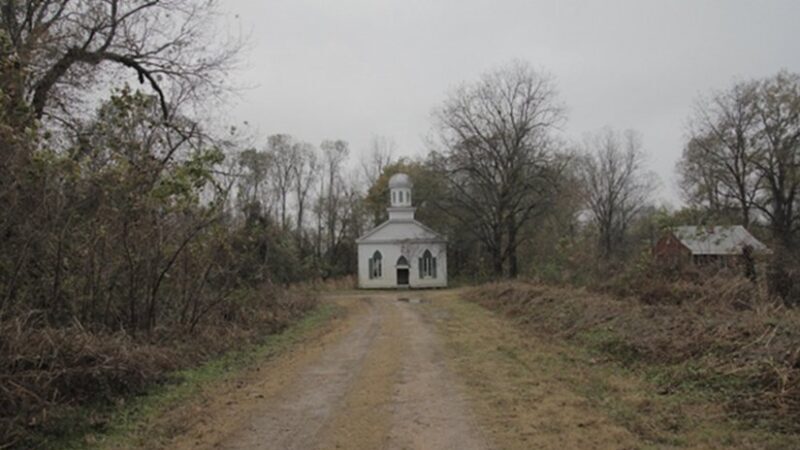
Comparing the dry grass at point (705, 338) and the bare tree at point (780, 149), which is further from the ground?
the bare tree at point (780, 149)

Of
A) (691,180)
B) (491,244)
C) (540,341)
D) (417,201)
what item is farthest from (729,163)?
(540,341)

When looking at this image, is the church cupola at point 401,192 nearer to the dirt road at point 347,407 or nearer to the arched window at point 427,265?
Result: the arched window at point 427,265

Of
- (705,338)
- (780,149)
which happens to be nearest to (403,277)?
(780,149)

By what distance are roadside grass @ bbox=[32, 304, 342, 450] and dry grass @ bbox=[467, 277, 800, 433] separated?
6.56m

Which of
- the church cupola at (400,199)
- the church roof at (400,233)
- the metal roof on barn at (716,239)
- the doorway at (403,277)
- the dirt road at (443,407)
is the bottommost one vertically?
the dirt road at (443,407)

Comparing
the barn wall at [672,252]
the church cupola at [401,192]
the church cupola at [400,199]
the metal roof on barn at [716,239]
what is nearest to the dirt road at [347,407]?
the barn wall at [672,252]

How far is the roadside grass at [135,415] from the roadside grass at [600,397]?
3900mm

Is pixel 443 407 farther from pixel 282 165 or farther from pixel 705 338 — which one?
pixel 282 165

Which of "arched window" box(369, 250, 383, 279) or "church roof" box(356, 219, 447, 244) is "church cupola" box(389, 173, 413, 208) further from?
"arched window" box(369, 250, 383, 279)

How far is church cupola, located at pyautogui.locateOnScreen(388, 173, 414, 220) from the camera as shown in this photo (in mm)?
47812

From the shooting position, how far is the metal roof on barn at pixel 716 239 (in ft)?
53.6

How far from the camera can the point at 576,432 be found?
643 centimetres

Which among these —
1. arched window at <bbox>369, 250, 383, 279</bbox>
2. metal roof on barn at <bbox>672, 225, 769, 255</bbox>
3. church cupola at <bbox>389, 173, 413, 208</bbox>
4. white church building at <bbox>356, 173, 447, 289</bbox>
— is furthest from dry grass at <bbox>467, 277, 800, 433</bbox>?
church cupola at <bbox>389, 173, 413, 208</bbox>

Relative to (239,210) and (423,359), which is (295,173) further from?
(423,359)
